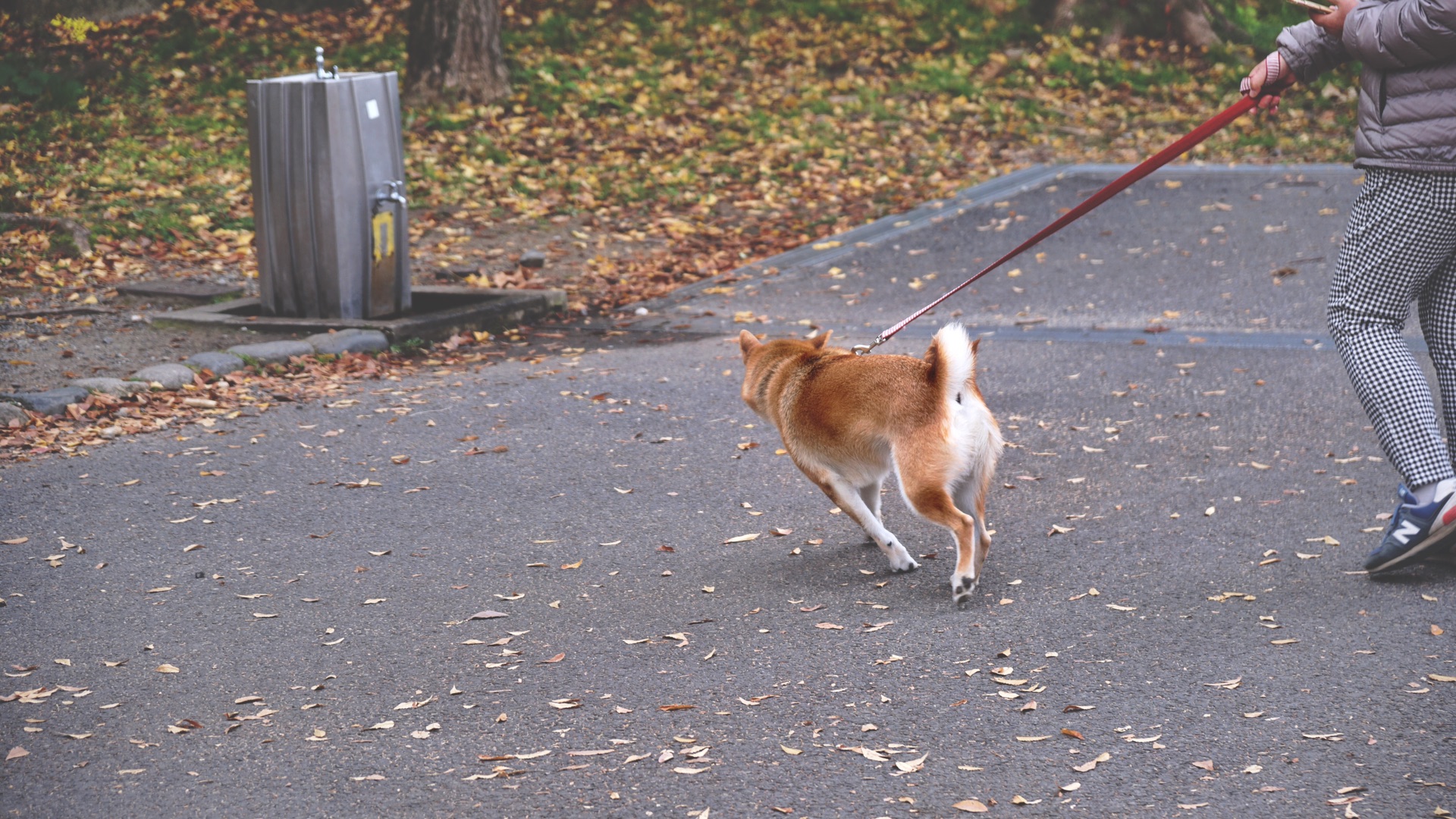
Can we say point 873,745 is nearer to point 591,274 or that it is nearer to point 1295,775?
point 1295,775

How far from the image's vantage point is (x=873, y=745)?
3260 millimetres

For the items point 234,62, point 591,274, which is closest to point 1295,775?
point 591,274

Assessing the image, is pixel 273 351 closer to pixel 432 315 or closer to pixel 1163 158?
pixel 432 315

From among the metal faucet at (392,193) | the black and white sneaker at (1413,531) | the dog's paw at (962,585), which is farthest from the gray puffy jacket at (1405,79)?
the metal faucet at (392,193)

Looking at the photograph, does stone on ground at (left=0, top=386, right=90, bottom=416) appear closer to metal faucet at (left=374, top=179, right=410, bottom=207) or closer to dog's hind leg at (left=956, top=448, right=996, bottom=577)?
metal faucet at (left=374, top=179, right=410, bottom=207)

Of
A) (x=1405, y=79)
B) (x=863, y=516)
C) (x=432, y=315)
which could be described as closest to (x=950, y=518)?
(x=863, y=516)

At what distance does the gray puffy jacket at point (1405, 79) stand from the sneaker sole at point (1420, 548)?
109cm

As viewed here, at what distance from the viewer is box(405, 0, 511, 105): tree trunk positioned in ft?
47.1

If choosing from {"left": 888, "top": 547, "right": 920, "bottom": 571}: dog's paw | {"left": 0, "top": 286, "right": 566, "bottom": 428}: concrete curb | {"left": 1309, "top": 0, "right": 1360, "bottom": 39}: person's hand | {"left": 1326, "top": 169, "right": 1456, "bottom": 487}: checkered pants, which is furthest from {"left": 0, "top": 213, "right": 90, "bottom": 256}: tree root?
{"left": 1326, "top": 169, "right": 1456, "bottom": 487}: checkered pants

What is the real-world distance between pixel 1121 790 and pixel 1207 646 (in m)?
0.93

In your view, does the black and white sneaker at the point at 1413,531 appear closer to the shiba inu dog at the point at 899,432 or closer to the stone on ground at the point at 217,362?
the shiba inu dog at the point at 899,432

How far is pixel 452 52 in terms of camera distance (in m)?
14.5

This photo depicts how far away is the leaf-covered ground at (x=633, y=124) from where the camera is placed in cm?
1112

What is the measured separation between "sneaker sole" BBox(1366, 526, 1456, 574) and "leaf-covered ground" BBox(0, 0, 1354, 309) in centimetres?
632
